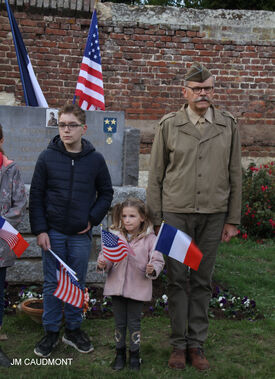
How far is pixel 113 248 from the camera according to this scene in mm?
3078

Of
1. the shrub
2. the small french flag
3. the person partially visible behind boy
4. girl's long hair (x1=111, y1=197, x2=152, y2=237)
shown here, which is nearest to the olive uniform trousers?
girl's long hair (x1=111, y1=197, x2=152, y2=237)

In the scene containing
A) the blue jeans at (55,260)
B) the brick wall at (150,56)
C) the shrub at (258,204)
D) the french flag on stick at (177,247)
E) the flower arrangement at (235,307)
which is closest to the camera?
the french flag on stick at (177,247)

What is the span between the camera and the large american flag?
227 inches

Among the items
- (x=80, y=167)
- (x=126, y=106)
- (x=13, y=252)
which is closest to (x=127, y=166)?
(x=80, y=167)

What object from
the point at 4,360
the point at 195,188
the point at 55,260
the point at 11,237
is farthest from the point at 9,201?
the point at 195,188

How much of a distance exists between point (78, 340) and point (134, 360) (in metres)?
0.56

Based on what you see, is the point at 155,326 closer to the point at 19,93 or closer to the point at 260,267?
the point at 260,267

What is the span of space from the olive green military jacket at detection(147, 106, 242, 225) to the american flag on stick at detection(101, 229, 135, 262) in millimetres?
325

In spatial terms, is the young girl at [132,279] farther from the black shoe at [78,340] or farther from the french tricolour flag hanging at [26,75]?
the french tricolour flag hanging at [26,75]

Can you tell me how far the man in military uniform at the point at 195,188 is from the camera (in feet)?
10.4

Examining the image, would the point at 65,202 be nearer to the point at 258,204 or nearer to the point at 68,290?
the point at 68,290

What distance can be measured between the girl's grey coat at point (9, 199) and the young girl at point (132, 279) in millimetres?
648

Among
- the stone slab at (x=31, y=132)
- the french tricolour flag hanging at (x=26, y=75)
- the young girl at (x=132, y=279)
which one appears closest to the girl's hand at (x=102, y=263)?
the young girl at (x=132, y=279)

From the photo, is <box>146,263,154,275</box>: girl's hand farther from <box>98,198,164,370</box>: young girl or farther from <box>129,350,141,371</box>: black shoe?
<box>129,350,141,371</box>: black shoe
